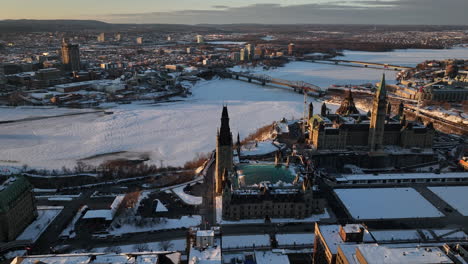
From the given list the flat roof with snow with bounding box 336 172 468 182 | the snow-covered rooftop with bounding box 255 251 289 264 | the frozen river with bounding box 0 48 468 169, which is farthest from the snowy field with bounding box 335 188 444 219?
the frozen river with bounding box 0 48 468 169

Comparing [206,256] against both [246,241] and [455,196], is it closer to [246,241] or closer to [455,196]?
[246,241]

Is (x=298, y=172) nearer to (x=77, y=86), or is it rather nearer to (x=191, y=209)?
(x=191, y=209)

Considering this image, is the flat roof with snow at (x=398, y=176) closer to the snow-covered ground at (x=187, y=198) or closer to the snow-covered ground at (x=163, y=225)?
the snow-covered ground at (x=187, y=198)

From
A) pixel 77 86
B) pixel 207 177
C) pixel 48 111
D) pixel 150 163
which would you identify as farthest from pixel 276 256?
pixel 77 86

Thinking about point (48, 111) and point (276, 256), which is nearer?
point (276, 256)

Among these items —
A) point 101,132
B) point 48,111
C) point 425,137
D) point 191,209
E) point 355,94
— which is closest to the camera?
point 191,209

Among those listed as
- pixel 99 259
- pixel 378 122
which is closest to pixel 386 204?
pixel 378 122

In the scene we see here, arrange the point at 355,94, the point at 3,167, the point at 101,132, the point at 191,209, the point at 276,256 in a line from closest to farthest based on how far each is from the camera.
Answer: the point at 276,256, the point at 191,209, the point at 3,167, the point at 101,132, the point at 355,94
